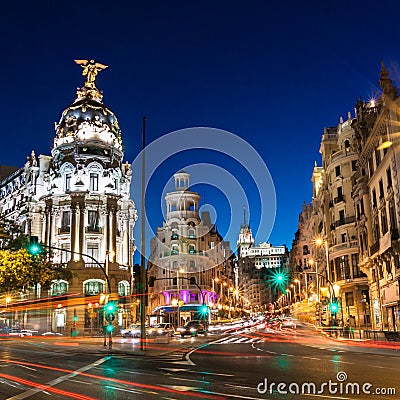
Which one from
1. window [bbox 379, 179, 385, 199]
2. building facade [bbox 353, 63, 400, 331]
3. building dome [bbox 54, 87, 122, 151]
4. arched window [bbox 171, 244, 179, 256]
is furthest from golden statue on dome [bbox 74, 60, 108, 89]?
window [bbox 379, 179, 385, 199]

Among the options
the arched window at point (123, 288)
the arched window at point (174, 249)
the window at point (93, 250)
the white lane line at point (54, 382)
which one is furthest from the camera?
the arched window at point (174, 249)

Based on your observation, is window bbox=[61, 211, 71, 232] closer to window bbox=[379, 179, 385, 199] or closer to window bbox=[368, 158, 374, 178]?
window bbox=[368, 158, 374, 178]

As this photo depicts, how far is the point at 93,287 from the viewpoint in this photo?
74312 millimetres

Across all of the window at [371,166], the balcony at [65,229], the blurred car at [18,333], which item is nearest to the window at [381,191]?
the window at [371,166]

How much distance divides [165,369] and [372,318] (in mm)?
36673

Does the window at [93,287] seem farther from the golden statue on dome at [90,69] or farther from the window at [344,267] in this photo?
the window at [344,267]

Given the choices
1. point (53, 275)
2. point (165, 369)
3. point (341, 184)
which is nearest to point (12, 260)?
point (53, 275)

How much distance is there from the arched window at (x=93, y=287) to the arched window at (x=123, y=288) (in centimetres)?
281

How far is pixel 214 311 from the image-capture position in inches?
4269

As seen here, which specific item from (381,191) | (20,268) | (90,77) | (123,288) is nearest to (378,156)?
(381,191)

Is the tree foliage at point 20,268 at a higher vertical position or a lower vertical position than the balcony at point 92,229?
lower

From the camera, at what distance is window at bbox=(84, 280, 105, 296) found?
73.9m

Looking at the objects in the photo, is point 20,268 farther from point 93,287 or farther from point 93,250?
point 93,250

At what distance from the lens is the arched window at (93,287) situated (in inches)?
2906
